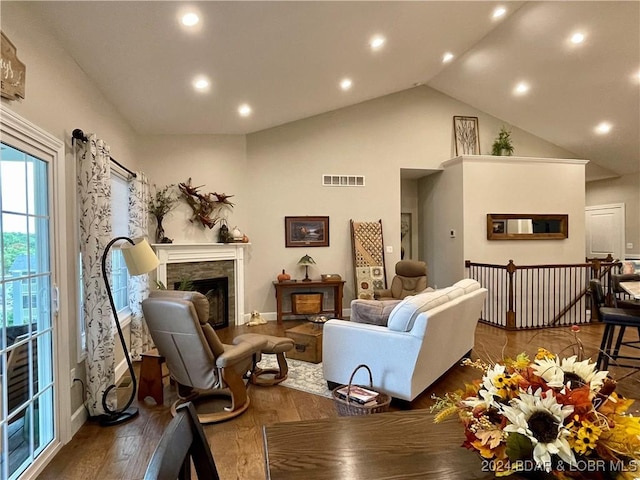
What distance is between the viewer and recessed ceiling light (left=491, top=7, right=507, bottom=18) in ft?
16.7

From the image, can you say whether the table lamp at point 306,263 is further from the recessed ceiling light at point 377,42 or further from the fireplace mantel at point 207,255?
the recessed ceiling light at point 377,42

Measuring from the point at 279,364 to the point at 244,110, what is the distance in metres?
3.58

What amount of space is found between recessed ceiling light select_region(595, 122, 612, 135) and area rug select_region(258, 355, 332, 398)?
22.5 feet

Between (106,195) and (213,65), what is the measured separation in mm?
1787

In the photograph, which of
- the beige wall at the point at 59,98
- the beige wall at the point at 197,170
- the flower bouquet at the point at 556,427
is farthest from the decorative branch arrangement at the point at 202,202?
the flower bouquet at the point at 556,427

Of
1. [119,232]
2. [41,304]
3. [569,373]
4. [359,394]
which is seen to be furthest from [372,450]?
[119,232]

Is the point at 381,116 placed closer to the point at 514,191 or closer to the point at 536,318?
the point at 514,191

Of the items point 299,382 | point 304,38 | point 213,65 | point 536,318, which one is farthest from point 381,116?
point 299,382

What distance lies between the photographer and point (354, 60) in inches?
195

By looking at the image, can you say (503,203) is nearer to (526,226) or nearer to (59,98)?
(526,226)

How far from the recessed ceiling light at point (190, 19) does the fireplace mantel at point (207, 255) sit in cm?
332

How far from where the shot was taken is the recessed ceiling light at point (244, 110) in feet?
17.4

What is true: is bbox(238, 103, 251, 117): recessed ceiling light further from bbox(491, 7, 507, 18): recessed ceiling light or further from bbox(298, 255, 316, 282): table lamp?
bbox(491, 7, 507, 18): recessed ceiling light

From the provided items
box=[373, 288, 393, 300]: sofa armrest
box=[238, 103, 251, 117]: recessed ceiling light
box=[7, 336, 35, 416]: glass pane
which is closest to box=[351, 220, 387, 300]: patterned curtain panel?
box=[373, 288, 393, 300]: sofa armrest
